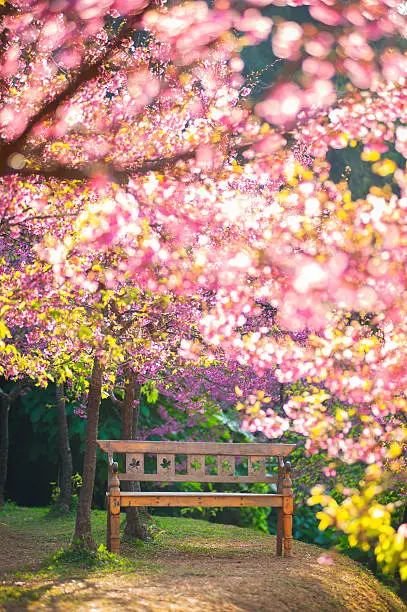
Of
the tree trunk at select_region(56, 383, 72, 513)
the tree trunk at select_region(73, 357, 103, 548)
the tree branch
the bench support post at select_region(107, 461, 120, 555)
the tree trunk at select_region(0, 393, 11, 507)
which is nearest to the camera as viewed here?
the tree branch

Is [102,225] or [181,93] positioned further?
[181,93]

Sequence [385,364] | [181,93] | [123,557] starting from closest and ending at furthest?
[385,364]
[123,557]
[181,93]

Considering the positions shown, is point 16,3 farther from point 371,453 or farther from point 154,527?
point 154,527

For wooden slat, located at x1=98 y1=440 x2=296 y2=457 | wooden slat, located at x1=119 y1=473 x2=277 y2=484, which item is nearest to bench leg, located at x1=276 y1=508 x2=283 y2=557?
wooden slat, located at x1=119 y1=473 x2=277 y2=484

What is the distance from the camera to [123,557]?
30.4 ft

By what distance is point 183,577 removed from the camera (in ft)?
25.9

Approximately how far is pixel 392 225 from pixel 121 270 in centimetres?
311

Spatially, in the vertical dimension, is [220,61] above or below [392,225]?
above

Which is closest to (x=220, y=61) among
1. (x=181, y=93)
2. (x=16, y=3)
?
(x=181, y=93)

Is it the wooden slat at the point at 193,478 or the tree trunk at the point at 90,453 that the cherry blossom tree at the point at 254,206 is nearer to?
the tree trunk at the point at 90,453

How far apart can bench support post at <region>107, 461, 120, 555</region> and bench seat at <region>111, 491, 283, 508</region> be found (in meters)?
0.10

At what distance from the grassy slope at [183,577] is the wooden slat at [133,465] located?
1013mm

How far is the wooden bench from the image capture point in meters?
9.12

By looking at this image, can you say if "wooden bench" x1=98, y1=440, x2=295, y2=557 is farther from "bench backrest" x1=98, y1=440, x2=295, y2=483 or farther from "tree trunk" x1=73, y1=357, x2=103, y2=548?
"tree trunk" x1=73, y1=357, x2=103, y2=548
